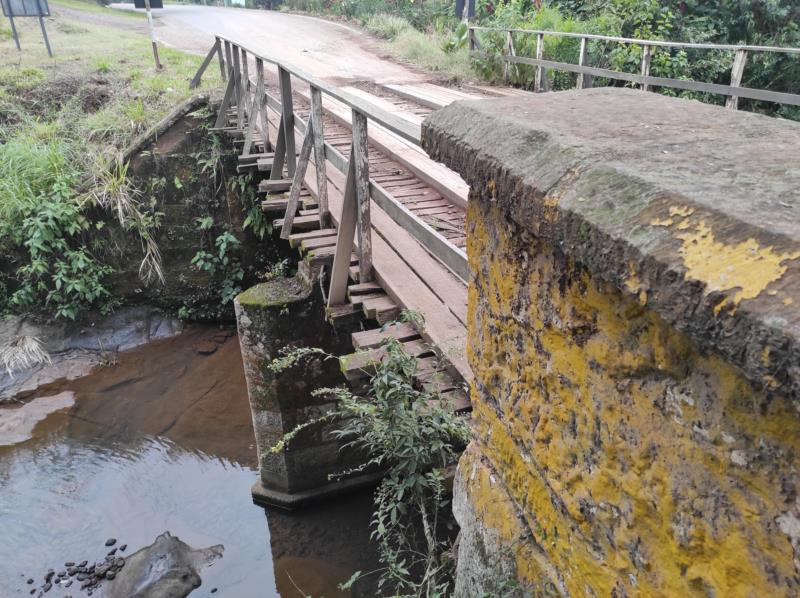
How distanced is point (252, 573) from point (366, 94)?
699cm

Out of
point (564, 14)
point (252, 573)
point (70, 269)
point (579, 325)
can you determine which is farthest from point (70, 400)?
point (564, 14)

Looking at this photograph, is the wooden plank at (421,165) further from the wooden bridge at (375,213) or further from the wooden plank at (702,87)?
the wooden plank at (702,87)

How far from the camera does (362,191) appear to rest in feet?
12.4

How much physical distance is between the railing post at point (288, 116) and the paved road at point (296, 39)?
233 inches

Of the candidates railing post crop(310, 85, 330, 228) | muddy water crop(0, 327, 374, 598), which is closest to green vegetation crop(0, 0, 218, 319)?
muddy water crop(0, 327, 374, 598)

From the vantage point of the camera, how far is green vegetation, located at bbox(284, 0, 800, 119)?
34.4ft

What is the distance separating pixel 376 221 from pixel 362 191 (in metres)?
1.07

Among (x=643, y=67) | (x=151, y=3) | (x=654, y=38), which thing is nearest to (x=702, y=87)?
(x=643, y=67)

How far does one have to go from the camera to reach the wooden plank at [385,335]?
346 cm

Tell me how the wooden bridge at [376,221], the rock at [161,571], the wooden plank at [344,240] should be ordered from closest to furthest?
the wooden bridge at [376,221] → the wooden plank at [344,240] → the rock at [161,571]

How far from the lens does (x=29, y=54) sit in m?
13.7

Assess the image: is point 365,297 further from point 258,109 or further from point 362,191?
point 258,109

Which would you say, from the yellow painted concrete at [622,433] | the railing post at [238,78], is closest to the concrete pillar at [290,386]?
the railing post at [238,78]

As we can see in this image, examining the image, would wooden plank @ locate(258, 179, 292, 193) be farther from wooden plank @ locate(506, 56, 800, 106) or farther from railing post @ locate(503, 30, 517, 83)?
railing post @ locate(503, 30, 517, 83)
